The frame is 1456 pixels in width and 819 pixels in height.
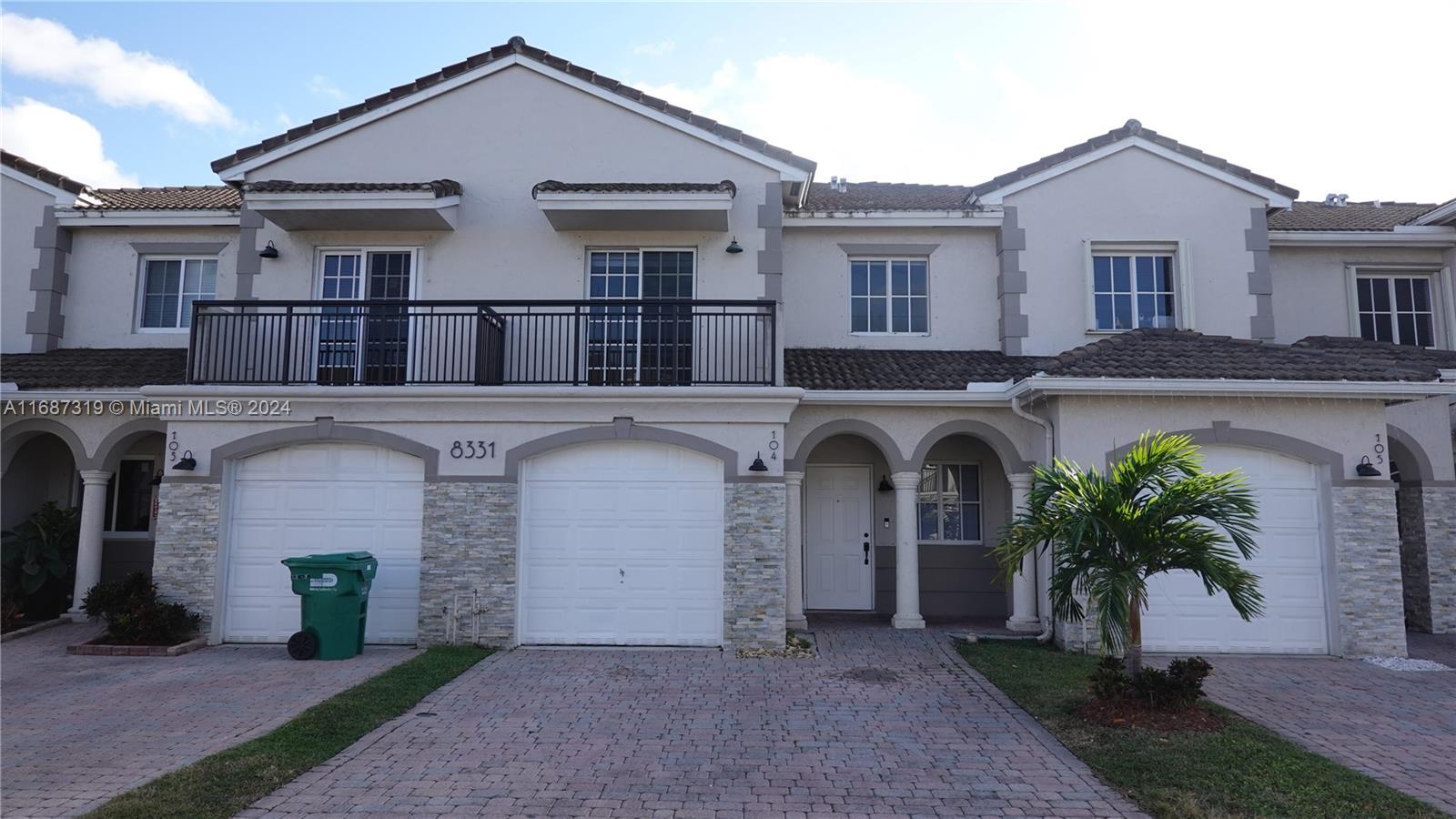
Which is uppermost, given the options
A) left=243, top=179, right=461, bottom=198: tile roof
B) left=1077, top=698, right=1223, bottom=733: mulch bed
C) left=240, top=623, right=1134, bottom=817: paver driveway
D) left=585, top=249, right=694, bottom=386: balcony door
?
left=243, top=179, right=461, bottom=198: tile roof

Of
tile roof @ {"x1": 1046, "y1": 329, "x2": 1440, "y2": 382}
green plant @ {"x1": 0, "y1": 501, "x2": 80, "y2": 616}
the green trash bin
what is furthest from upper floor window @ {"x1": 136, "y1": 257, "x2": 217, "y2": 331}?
tile roof @ {"x1": 1046, "y1": 329, "x2": 1440, "y2": 382}

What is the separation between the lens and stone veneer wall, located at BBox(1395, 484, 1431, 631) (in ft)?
40.8

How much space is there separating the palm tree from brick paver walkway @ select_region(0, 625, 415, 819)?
7409 millimetres

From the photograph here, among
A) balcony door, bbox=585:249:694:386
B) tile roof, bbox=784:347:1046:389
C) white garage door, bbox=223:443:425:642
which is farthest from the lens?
tile roof, bbox=784:347:1046:389

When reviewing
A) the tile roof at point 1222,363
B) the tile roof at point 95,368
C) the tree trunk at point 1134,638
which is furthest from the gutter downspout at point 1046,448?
the tile roof at point 95,368

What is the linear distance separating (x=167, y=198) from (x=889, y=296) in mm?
12794

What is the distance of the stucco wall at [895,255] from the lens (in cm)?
1390

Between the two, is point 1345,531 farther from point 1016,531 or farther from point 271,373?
point 271,373

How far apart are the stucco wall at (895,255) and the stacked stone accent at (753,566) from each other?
3.63 metres

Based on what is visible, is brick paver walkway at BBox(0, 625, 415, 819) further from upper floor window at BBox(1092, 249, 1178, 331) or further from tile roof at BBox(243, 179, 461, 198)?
upper floor window at BBox(1092, 249, 1178, 331)

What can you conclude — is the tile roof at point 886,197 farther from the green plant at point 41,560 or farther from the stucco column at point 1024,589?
the green plant at point 41,560

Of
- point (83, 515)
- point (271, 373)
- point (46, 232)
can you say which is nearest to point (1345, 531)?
point (271, 373)

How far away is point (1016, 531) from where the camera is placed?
8.34m

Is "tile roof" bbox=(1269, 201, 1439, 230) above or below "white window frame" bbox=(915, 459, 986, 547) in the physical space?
above
